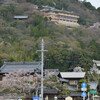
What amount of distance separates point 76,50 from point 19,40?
11193mm

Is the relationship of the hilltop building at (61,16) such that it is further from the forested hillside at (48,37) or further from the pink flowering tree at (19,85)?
the pink flowering tree at (19,85)

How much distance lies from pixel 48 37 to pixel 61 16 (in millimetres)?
22253

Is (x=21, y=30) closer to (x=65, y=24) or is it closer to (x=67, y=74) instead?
(x=65, y=24)

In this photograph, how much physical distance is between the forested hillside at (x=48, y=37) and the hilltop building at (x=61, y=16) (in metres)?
2.15

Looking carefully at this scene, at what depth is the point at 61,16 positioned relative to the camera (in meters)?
90.1

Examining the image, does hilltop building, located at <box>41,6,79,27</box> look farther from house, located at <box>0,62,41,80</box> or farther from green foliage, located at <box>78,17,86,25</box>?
house, located at <box>0,62,41,80</box>

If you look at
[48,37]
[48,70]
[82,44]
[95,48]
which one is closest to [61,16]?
[82,44]

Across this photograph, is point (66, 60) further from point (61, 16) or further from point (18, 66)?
point (61, 16)

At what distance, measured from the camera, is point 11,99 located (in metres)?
30.0

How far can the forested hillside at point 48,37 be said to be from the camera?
58562mm

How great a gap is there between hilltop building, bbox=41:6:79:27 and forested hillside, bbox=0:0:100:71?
7.04 feet

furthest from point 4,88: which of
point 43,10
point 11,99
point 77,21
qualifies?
point 77,21

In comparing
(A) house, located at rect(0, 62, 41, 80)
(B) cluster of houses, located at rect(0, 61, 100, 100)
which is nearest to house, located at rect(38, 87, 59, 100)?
(B) cluster of houses, located at rect(0, 61, 100, 100)

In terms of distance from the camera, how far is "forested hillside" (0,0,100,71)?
5856 centimetres
